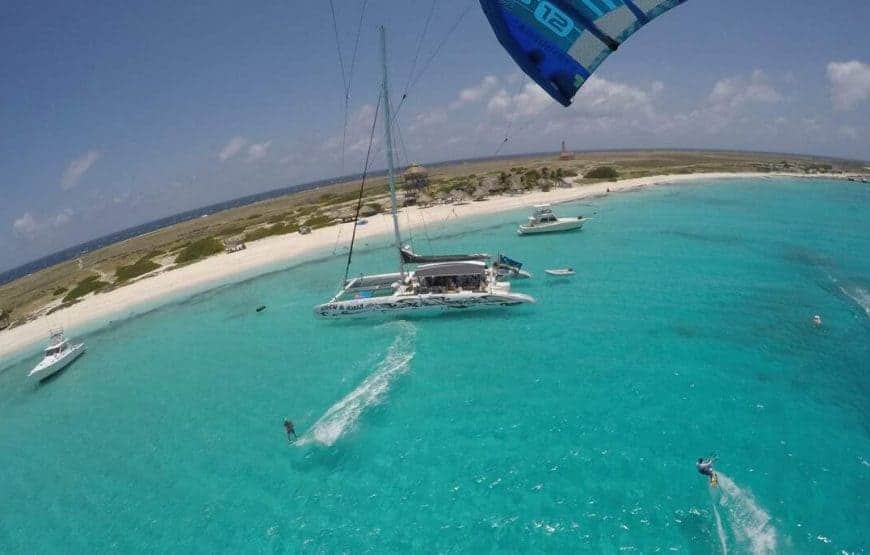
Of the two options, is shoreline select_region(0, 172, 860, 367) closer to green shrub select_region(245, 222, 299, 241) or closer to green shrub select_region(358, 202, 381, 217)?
green shrub select_region(245, 222, 299, 241)

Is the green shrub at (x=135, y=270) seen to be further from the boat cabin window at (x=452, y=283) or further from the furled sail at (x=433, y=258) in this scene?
the boat cabin window at (x=452, y=283)

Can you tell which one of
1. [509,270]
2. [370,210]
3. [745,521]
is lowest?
[745,521]

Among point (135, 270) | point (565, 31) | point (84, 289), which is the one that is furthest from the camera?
point (135, 270)

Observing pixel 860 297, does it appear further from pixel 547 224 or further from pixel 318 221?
pixel 318 221

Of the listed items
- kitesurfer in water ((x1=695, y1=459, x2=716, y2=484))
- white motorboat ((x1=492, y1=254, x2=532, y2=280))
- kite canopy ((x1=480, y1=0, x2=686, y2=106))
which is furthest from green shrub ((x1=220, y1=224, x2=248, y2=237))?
kite canopy ((x1=480, y1=0, x2=686, y2=106))

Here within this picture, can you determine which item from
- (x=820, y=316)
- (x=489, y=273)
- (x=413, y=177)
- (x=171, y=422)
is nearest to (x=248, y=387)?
(x=171, y=422)

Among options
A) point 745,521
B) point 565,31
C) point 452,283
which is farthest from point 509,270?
point 565,31

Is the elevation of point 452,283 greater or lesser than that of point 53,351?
greater
